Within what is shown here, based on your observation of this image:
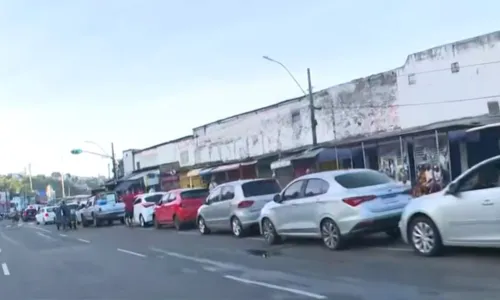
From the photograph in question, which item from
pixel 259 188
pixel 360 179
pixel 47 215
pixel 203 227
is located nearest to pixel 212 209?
pixel 203 227

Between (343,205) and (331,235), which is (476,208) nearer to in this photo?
(343,205)

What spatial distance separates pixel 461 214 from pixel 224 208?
35.1ft

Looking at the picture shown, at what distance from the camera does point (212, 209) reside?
21.4 m

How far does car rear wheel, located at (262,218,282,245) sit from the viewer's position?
16.3 metres

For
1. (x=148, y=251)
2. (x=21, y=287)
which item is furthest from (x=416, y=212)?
(x=148, y=251)

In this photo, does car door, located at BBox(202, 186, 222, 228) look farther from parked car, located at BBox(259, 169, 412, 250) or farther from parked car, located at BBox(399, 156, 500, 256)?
parked car, located at BBox(399, 156, 500, 256)

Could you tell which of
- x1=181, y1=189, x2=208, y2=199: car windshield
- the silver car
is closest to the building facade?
x1=181, y1=189, x2=208, y2=199: car windshield

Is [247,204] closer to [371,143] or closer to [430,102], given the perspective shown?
[371,143]

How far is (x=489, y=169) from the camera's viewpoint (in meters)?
10.6

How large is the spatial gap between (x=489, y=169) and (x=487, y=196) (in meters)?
0.53

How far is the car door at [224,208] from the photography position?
20.3m

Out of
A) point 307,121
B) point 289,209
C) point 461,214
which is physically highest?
point 307,121

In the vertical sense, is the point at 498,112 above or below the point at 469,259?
above

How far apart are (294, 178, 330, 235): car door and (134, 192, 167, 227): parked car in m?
17.3
